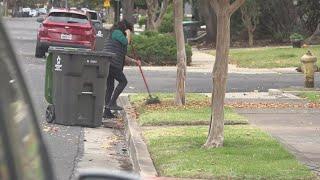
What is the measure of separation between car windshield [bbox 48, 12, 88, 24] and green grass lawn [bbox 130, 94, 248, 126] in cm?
1050

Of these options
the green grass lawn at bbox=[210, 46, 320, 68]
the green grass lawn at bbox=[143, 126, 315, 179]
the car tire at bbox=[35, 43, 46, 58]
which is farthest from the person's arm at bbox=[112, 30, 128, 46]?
the green grass lawn at bbox=[210, 46, 320, 68]

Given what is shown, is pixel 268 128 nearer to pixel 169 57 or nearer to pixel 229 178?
pixel 229 178

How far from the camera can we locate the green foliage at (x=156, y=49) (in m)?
23.5

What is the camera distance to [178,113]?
1138 cm

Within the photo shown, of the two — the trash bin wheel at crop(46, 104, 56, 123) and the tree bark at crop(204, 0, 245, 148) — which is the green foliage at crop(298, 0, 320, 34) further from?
the tree bark at crop(204, 0, 245, 148)

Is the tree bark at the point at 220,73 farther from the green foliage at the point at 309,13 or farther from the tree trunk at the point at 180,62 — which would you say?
the green foliage at the point at 309,13

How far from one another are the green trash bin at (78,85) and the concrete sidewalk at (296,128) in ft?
8.23

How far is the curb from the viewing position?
A: 7327 millimetres

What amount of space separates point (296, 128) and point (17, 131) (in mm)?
8978

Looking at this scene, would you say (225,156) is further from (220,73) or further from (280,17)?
(280,17)

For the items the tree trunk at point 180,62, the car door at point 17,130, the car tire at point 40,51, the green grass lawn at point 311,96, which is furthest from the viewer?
the car tire at point 40,51

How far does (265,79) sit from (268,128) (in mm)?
9568

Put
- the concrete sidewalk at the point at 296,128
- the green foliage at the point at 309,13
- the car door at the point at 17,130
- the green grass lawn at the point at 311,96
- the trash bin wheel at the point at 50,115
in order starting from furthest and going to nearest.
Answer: the green foliage at the point at 309,13, the green grass lawn at the point at 311,96, the trash bin wheel at the point at 50,115, the concrete sidewalk at the point at 296,128, the car door at the point at 17,130

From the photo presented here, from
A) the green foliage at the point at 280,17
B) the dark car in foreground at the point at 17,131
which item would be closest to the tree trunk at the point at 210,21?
the green foliage at the point at 280,17
